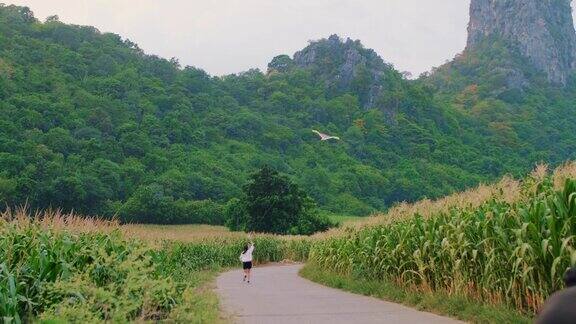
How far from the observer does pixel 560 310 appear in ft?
6.50

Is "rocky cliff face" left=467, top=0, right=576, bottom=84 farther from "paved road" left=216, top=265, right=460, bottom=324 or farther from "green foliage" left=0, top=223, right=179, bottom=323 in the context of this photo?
"green foliage" left=0, top=223, right=179, bottom=323

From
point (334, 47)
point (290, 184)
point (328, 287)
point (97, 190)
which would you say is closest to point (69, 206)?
point (97, 190)

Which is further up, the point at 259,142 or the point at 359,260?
the point at 259,142

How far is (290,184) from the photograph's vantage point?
206 ft

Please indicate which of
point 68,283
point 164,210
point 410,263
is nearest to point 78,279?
point 68,283

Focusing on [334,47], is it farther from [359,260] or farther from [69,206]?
[359,260]

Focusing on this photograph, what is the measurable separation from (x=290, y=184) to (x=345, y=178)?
31883 millimetres

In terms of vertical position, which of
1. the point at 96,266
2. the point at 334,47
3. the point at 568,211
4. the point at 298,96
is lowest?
the point at 96,266

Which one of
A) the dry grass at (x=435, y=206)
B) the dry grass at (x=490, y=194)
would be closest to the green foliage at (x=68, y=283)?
the dry grass at (x=435, y=206)

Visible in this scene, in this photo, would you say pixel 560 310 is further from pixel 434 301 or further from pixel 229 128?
pixel 229 128

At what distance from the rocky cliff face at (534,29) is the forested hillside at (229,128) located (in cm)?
1576

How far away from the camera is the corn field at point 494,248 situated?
27.8 feet

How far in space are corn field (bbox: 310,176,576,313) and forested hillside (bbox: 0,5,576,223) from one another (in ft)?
177

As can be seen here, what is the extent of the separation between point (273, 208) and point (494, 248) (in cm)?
5139
